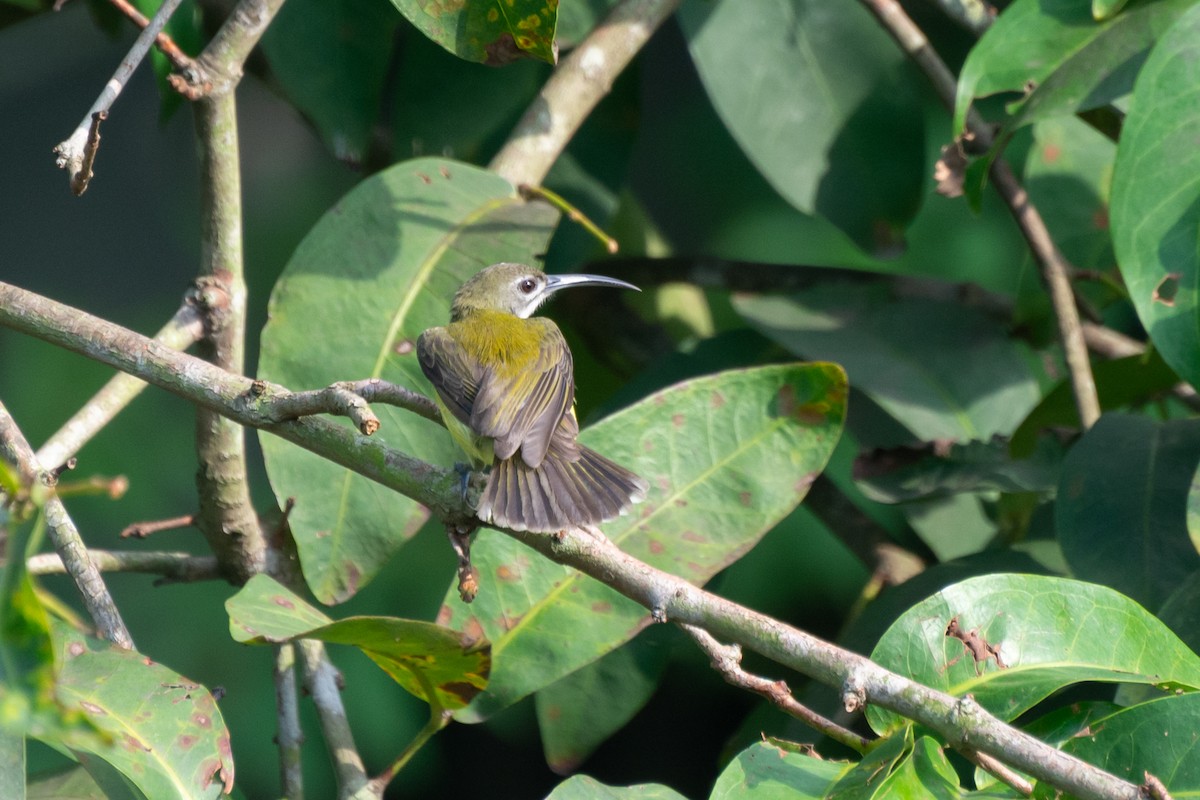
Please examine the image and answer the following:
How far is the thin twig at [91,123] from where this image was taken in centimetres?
169

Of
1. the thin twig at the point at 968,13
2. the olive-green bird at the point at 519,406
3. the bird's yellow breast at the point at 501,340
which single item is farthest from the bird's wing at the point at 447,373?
the thin twig at the point at 968,13

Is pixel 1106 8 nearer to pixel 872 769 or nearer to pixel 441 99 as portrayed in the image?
pixel 441 99

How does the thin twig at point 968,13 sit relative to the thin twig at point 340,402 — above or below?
below

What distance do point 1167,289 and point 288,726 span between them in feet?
6.08

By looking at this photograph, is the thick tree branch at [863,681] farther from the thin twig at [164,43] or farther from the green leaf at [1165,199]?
the thin twig at [164,43]

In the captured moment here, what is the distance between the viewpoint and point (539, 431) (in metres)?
2.43

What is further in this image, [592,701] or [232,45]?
[592,701]

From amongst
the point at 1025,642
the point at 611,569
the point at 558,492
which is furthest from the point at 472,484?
the point at 1025,642

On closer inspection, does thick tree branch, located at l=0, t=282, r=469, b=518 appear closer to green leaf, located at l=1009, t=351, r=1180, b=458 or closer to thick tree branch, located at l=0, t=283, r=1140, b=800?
thick tree branch, located at l=0, t=283, r=1140, b=800

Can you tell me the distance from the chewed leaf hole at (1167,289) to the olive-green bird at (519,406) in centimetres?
106

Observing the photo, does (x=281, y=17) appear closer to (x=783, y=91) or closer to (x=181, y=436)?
(x=783, y=91)

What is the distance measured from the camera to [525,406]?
2.57 metres

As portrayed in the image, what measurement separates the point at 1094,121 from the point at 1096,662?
2008 millimetres

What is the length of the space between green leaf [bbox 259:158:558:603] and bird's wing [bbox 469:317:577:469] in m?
0.16
